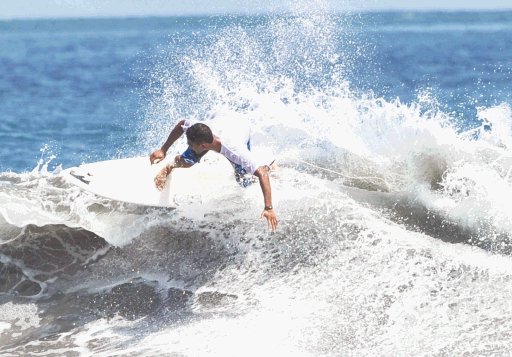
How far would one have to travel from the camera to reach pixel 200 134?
6.86 meters

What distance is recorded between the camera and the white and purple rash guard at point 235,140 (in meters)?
6.94

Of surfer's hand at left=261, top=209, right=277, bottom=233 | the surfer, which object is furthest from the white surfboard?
surfer's hand at left=261, top=209, right=277, bottom=233

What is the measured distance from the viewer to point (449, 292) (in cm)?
646

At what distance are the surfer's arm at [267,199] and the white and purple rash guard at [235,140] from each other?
87 mm

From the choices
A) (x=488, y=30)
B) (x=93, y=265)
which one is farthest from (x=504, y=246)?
(x=488, y=30)

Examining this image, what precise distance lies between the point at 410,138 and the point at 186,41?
23993 mm

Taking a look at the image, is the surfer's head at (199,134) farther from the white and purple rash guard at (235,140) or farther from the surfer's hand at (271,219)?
the surfer's hand at (271,219)

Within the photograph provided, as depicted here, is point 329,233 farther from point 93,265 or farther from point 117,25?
point 117,25

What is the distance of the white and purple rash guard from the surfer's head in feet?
0.50

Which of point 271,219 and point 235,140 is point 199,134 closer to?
point 235,140

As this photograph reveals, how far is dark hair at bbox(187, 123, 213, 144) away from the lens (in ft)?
22.5

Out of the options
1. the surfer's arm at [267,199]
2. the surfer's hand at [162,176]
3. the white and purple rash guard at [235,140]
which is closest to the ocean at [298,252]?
the surfer's hand at [162,176]

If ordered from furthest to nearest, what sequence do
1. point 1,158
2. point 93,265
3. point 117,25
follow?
point 117,25
point 1,158
point 93,265

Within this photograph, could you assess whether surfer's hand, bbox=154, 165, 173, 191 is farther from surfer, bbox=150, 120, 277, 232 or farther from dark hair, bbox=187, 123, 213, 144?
dark hair, bbox=187, 123, 213, 144
